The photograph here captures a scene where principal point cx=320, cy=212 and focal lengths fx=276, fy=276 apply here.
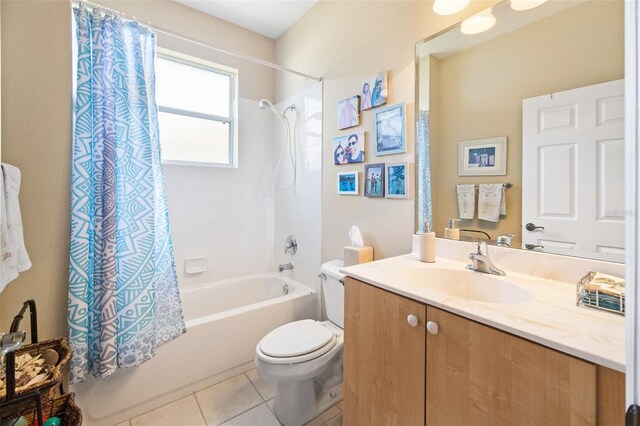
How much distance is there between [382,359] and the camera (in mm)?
986

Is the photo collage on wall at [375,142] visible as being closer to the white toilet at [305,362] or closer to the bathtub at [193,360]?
the white toilet at [305,362]

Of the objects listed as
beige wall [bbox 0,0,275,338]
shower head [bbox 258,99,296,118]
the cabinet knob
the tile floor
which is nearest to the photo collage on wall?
shower head [bbox 258,99,296,118]

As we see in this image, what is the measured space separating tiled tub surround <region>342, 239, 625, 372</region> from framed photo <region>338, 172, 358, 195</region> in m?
0.63

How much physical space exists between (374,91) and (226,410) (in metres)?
2.00

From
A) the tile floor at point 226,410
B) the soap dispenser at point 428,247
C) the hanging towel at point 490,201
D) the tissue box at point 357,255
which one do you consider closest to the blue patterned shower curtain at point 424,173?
the soap dispenser at point 428,247

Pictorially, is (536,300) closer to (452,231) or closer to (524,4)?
(452,231)

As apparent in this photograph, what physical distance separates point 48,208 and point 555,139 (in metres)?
2.10

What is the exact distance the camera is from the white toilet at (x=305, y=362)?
1.28 metres

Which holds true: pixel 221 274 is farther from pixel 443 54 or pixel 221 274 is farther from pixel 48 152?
pixel 443 54

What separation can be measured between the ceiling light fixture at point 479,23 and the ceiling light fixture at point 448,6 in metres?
0.07

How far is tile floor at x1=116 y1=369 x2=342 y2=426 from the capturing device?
144 centimetres

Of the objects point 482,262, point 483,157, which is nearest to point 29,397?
point 482,262

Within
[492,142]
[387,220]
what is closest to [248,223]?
[387,220]

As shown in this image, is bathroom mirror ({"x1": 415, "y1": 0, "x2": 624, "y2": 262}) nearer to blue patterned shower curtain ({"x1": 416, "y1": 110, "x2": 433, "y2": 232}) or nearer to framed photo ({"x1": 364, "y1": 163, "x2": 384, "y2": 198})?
blue patterned shower curtain ({"x1": 416, "y1": 110, "x2": 433, "y2": 232})
